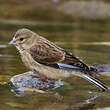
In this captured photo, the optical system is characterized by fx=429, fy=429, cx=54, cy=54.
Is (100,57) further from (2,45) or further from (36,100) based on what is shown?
(36,100)

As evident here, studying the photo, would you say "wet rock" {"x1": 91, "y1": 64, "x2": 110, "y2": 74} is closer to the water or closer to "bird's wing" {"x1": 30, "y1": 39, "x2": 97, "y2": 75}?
the water

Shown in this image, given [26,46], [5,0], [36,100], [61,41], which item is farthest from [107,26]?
[36,100]

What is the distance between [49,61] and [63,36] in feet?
21.6

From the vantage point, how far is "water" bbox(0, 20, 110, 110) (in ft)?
22.1

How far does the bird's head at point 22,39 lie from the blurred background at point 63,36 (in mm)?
673

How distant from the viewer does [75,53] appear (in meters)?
11.5

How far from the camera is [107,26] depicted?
58.0ft

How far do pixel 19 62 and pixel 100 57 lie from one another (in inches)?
87.9

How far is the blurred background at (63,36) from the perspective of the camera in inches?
270

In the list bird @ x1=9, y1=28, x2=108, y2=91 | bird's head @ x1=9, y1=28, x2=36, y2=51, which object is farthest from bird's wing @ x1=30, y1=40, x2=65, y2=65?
bird's head @ x1=9, y1=28, x2=36, y2=51

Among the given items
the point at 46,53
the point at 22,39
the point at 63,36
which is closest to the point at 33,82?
the point at 46,53

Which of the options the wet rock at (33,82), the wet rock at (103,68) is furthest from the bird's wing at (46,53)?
the wet rock at (103,68)

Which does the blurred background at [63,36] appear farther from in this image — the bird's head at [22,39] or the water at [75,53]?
the bird's head at [22,39]

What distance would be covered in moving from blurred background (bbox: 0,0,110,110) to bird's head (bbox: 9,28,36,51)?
2.21 ft
